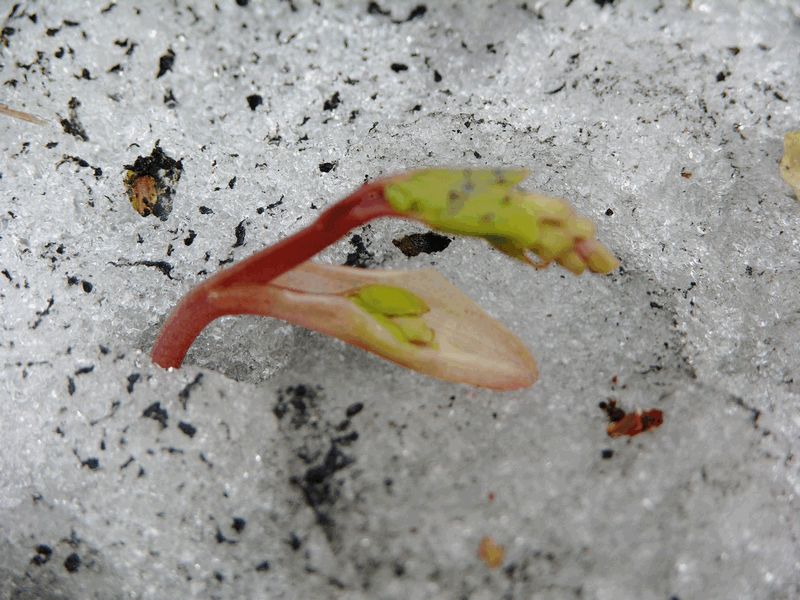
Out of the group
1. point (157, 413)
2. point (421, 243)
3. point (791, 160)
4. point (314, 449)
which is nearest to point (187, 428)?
point (157, 413)

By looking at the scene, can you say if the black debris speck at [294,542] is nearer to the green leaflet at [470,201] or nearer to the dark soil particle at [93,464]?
the dark soil particle at [93,464]

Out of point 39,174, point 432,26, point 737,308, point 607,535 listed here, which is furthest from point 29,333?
point 737,308

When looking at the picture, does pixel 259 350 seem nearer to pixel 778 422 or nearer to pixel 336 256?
pixel 336 256

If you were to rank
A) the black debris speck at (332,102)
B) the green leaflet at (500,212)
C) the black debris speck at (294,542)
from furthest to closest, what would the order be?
the black debris speck at (332,102)
the black debris speck at (294,542)
the green leaflet at (500,212)

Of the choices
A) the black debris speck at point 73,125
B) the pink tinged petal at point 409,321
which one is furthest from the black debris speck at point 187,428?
the black debris speck at point 73,125

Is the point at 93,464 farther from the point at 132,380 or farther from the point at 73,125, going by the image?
the point at 73,125
